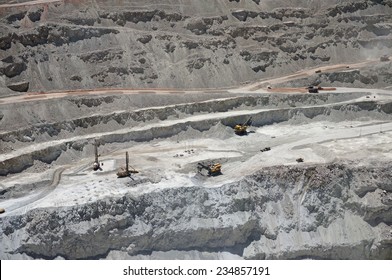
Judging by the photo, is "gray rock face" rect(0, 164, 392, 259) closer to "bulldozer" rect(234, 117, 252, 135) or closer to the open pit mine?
the open pit mine

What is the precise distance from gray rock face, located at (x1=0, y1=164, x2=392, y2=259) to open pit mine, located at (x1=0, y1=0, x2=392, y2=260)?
3.6 inches

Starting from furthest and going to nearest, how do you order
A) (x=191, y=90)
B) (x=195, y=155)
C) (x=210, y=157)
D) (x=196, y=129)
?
(x=191, y=90) → (x=196, y=129) → (x=195, y=155) → (x=210, y=157)

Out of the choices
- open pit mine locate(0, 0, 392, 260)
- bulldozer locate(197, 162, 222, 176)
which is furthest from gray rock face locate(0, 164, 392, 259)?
bulldozer locate(197, 162, 222, 176)

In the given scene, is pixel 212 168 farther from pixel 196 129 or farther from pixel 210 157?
pixel 196 129

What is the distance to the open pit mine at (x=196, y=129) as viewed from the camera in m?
35.4

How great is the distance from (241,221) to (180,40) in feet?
86.9

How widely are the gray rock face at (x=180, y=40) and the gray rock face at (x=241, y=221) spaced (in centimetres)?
1923

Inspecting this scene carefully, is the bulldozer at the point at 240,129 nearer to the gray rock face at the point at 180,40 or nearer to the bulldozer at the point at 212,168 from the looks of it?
the bulldozer at the point at 212,168

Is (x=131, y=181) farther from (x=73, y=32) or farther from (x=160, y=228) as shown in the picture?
(x=73, y=32)

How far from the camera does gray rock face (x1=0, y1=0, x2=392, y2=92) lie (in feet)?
167

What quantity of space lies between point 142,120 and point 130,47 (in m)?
10.4

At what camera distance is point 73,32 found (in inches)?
2067

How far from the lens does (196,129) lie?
4769cm

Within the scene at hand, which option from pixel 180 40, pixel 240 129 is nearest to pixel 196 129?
pixel 240 129
